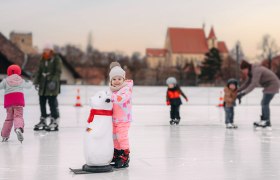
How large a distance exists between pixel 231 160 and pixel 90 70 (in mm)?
62980

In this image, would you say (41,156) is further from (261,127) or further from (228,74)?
(228,74)

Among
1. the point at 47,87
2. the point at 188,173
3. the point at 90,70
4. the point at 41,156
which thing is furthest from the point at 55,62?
the point at 90,70

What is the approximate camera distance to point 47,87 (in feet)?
29.9

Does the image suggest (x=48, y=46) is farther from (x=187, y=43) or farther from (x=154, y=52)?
(x=154, y=52)

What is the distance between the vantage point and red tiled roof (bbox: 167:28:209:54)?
124625mm

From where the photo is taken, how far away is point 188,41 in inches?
4924

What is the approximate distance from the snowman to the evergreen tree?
6575cm

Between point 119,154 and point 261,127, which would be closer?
point 119,154

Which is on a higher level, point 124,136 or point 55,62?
point 55,62

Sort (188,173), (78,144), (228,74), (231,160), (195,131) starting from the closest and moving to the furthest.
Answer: (188,173) → (231,160) → (78,144) → (195,131) → (228,74)

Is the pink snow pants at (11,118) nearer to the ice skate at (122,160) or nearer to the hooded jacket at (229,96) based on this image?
the ice skate at (122,160)

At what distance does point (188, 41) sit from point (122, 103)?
120978 millimetres

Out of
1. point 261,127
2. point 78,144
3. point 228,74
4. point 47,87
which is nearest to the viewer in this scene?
point 78,144

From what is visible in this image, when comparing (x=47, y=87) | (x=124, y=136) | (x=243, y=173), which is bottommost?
(x=243, y=173)
